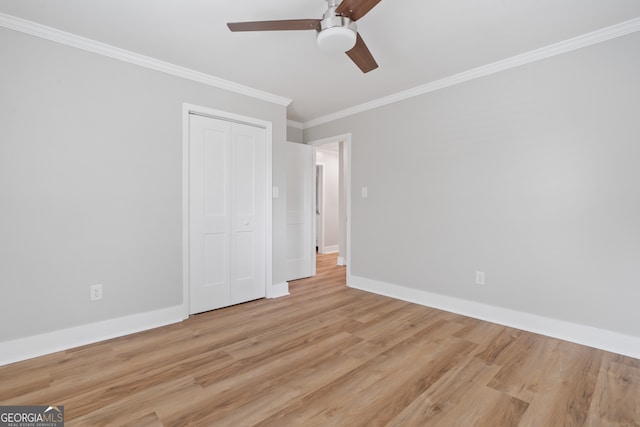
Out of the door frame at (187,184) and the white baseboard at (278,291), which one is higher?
the door frame at (187,184)

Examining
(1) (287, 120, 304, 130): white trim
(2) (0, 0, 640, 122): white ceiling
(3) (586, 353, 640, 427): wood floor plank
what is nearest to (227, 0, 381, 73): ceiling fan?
(2) (0, 0, 640, 122): white ceiling

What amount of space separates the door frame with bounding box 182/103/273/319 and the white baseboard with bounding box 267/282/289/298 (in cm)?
3

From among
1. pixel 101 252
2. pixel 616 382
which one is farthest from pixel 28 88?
pixel 616 382

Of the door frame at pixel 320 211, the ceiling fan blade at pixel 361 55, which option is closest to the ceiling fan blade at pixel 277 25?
the ceiling fan blade at pixel 361 55

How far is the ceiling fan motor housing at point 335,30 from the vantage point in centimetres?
175

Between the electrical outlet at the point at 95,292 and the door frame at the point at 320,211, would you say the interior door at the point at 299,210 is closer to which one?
the door frame at the point at 320,211

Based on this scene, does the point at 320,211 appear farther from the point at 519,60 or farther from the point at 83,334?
the point at 83,334

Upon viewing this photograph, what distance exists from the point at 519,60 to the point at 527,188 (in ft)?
3.92

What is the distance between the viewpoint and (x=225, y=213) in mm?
3291

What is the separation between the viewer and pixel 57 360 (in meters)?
2.17

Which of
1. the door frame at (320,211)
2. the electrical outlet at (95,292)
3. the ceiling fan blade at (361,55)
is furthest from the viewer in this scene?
the door frame at (320,211)

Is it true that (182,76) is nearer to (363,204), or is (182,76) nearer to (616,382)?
(363,204)

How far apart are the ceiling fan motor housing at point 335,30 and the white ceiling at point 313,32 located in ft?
1.13

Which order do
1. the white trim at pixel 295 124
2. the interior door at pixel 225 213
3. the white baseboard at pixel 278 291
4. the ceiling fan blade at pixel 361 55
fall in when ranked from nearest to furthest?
the ceiling fan blade at pixel 361 55, the interior door at pixel 225 213, the white baseboard at pixel 278 291, the white trim at pixel 295 124
